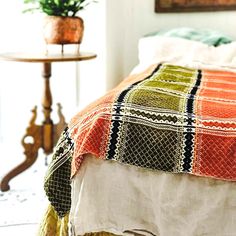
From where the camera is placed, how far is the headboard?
3152 millimetres

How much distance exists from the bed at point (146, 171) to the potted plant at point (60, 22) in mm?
1002

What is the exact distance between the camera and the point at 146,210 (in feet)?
4.75

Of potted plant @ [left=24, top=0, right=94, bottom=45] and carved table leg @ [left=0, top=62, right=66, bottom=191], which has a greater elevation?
potted plant @ [left=24, top=0, right=94, bottom=45]

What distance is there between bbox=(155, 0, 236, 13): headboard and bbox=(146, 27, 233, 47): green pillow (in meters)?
0.21

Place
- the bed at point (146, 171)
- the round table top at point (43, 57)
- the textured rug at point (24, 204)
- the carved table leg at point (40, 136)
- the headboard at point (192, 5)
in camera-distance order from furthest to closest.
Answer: the headboard at point (192, 5) < the carved table leg at point (40, 136) < the round table top at point (43, 57) < the textured rug at point (24, 204) < the bed at point (146, 171)

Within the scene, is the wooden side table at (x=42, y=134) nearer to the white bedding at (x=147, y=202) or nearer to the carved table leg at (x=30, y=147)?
the carved table leg at (x=30, y=147)

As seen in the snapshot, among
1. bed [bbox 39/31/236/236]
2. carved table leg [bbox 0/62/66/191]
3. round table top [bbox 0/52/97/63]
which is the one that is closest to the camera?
bed [bbox 39/31/236/236]

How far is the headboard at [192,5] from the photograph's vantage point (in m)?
3.15

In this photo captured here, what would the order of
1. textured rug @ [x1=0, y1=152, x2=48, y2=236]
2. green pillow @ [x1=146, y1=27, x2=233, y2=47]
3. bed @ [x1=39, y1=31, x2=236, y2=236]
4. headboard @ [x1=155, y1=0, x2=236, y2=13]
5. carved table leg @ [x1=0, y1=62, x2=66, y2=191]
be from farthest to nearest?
headboard @ [x1=155, y1=0, x2=236, y2=13], green pillow @ [x1=146, y1=27, x2=233, y2=47], carved table leg @ [x1=0, y1=62, x2=66, y2=191], textured rug @ [x1=0, y1=152, x2=48, y2=236], bed @ [x1=39, y1=31, x2=236, y2=236]

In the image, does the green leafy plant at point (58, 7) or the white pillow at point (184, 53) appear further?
the white pillow at point (184, 53)

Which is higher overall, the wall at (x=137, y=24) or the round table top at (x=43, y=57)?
the wall at (x=137, y=24)

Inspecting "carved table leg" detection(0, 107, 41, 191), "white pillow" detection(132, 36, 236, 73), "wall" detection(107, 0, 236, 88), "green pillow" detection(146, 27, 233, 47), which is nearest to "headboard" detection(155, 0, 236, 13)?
"wall" detection(107, 0, 236, 88)

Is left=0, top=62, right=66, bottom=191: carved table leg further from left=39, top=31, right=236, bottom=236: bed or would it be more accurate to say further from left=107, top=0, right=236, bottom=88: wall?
left=39, top=31, right=236, bottom=236: bed

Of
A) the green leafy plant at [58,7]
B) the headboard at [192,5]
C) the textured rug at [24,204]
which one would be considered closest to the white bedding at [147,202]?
the textured rug at [24,204]
